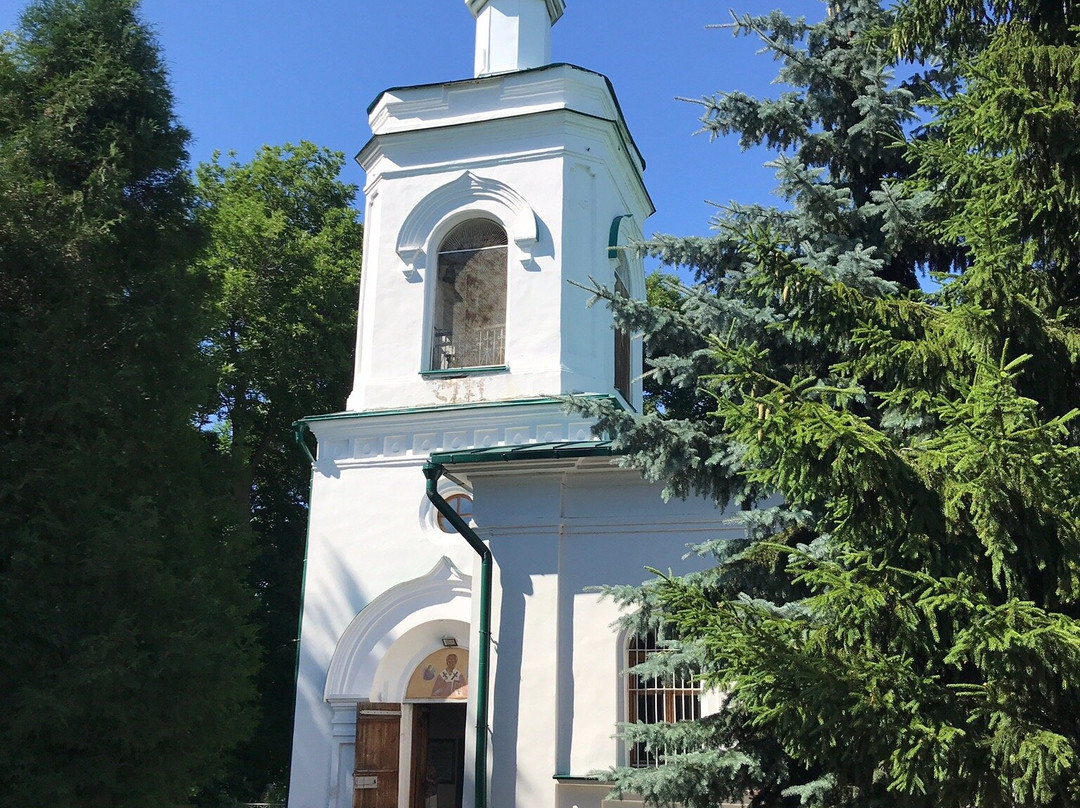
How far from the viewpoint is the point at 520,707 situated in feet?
33.8

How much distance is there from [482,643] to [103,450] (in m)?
4.02

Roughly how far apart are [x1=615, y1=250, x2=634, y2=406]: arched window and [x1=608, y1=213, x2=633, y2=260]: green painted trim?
252 millimetres

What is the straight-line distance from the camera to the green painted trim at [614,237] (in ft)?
47.7

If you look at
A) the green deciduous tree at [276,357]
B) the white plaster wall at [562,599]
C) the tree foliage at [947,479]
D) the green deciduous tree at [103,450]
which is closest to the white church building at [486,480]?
the white plaster wall at [562,599]

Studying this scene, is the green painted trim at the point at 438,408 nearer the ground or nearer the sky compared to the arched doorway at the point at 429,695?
nearer the sky

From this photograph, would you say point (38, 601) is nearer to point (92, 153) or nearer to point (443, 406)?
point (92, 153)

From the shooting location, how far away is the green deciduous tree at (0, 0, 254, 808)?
8.94 m

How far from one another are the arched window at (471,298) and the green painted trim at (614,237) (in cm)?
143

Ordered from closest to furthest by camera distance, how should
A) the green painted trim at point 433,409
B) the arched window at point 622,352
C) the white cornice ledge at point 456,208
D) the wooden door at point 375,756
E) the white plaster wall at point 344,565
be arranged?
the wooden door at point 375,756 → the white plaster wall at point 344,565 → the green painted trim at point 433,409 → the white cornice ledge at point 456,208 → the arched window at point 622,352

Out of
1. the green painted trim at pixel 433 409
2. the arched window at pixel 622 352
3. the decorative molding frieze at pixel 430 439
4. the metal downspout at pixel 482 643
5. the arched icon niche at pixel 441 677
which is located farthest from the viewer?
the arched window at pixel 622 352

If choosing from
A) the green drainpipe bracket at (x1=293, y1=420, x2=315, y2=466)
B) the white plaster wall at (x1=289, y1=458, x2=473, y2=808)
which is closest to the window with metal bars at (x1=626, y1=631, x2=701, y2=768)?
Answer: the white plaster wall at (x1=289, y1=458, x2=473, y2=808)

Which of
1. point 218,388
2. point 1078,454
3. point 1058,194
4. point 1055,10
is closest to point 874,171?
point 1055,10

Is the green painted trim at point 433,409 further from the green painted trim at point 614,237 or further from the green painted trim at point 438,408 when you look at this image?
the green painted trim at point 614,237

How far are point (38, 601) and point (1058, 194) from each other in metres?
8.09
